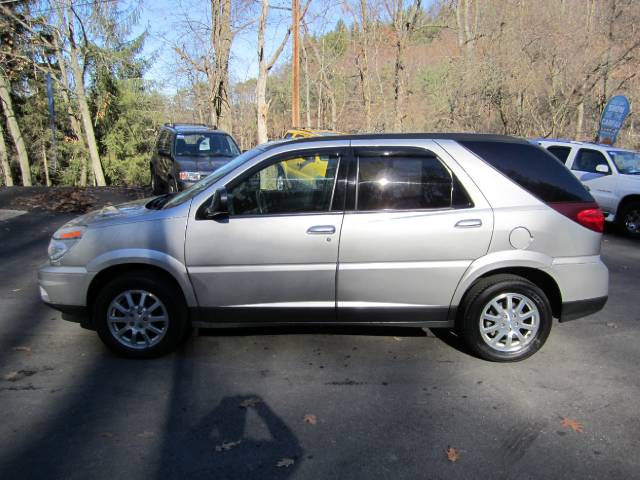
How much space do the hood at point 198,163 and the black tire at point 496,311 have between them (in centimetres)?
780

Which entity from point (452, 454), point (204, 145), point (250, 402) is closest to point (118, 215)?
point (250, 402)

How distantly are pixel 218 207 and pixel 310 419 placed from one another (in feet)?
5.59

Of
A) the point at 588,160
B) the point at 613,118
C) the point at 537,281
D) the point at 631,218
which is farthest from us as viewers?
the point at 613,118

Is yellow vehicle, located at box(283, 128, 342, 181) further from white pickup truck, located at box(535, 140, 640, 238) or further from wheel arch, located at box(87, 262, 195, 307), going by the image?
white pickup truck, located at box(535, 140, 640, 238)

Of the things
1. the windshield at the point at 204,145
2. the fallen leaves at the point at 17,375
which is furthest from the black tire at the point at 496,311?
the windshield at the point at 204,145

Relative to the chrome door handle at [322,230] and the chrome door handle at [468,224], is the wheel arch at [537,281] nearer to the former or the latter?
the chrome door handle at [468,224]

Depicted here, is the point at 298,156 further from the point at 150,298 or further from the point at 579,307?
the point at 579,307

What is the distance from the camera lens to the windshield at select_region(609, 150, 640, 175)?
9.84 metres

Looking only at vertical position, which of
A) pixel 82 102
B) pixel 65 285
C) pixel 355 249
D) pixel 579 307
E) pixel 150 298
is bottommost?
pixel 579 307

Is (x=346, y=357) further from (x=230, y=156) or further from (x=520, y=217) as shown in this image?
(x=230, y=156)

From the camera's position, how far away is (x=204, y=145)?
39.9 feet

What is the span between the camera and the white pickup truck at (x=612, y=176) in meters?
9.63

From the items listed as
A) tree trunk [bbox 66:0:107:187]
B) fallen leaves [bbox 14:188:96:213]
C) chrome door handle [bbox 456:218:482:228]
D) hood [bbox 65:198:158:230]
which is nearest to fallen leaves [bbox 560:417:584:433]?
chrome door handle [bbox 456:218:482:228]

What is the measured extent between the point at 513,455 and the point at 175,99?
4178cm
